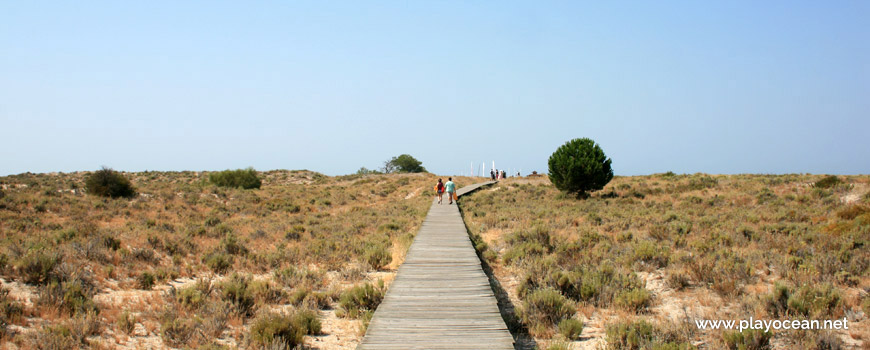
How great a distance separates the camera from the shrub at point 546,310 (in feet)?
22.3

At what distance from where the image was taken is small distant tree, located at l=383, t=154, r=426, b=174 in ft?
265

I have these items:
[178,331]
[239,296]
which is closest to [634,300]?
[239,296]

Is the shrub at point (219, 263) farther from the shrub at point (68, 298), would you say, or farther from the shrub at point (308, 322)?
the shrub at point (308, 322)

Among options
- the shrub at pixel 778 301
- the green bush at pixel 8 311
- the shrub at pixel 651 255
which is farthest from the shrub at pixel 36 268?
the shrub at pixel 778 301

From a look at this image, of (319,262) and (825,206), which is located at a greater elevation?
(825,206)

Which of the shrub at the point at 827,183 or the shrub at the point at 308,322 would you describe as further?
the shrub at the point at 827,183

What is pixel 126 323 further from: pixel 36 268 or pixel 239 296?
pixel 36 268

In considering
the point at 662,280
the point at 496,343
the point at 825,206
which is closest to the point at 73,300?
the point at 496,343

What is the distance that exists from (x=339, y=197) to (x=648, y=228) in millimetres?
23448

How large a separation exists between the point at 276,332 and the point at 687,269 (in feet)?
25.1

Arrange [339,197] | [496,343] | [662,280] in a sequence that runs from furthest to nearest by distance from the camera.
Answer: [339,197], [662,280], [496,343]

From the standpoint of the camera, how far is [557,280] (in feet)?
27.7

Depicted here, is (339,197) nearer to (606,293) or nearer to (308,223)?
(308,223)

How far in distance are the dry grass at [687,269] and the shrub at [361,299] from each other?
2.35m
